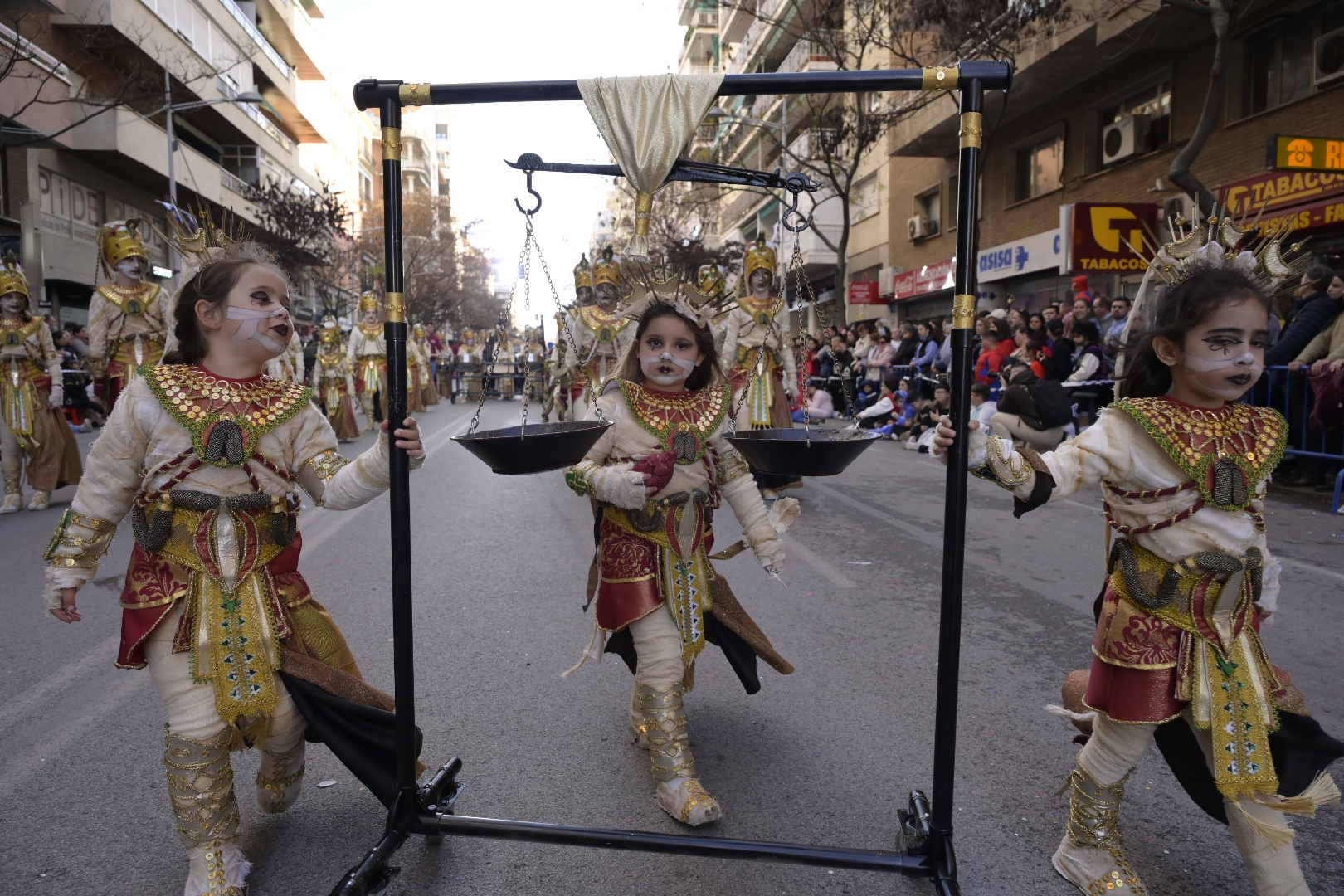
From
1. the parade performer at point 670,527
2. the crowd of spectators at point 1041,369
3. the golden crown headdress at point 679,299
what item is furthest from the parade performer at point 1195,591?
the golden crown headdress at point 679,299

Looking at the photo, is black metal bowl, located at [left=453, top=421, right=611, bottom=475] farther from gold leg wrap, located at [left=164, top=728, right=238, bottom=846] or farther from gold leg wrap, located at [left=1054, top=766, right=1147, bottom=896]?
gold leg wrap, located at [left=1054, top=766, right=1147, bottom=896]

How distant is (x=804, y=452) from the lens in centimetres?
271

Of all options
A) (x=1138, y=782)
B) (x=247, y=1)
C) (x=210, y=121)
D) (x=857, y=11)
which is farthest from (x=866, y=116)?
(x=247, y=1)

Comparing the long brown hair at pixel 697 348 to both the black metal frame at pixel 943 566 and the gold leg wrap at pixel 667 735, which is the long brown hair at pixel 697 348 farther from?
the gold leg wrap at pixel 667 735

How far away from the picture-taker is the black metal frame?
246 centimetres

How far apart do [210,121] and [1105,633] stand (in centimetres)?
3748

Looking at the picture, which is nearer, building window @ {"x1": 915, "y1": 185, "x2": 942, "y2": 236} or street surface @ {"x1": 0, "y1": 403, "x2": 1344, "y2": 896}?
street surface @ {"x1": 0, "y1": 403, "x2": 1344, "y2": 896}

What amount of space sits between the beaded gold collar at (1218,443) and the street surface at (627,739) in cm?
112

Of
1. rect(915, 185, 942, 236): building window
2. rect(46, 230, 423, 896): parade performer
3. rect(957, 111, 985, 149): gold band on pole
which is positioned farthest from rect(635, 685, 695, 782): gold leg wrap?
rect(915, 185, 942, 236): building window

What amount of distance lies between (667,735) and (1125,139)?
17.6 meters

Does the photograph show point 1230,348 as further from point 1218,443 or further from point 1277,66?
point 1277,66

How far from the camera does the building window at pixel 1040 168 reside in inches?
783

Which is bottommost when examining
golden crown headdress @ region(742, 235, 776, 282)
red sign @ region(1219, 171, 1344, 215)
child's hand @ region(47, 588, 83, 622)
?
child's hand @ region(47, 588, 83, 622)

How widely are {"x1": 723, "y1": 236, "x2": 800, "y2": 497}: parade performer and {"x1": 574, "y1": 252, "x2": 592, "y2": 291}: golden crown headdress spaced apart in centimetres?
258
